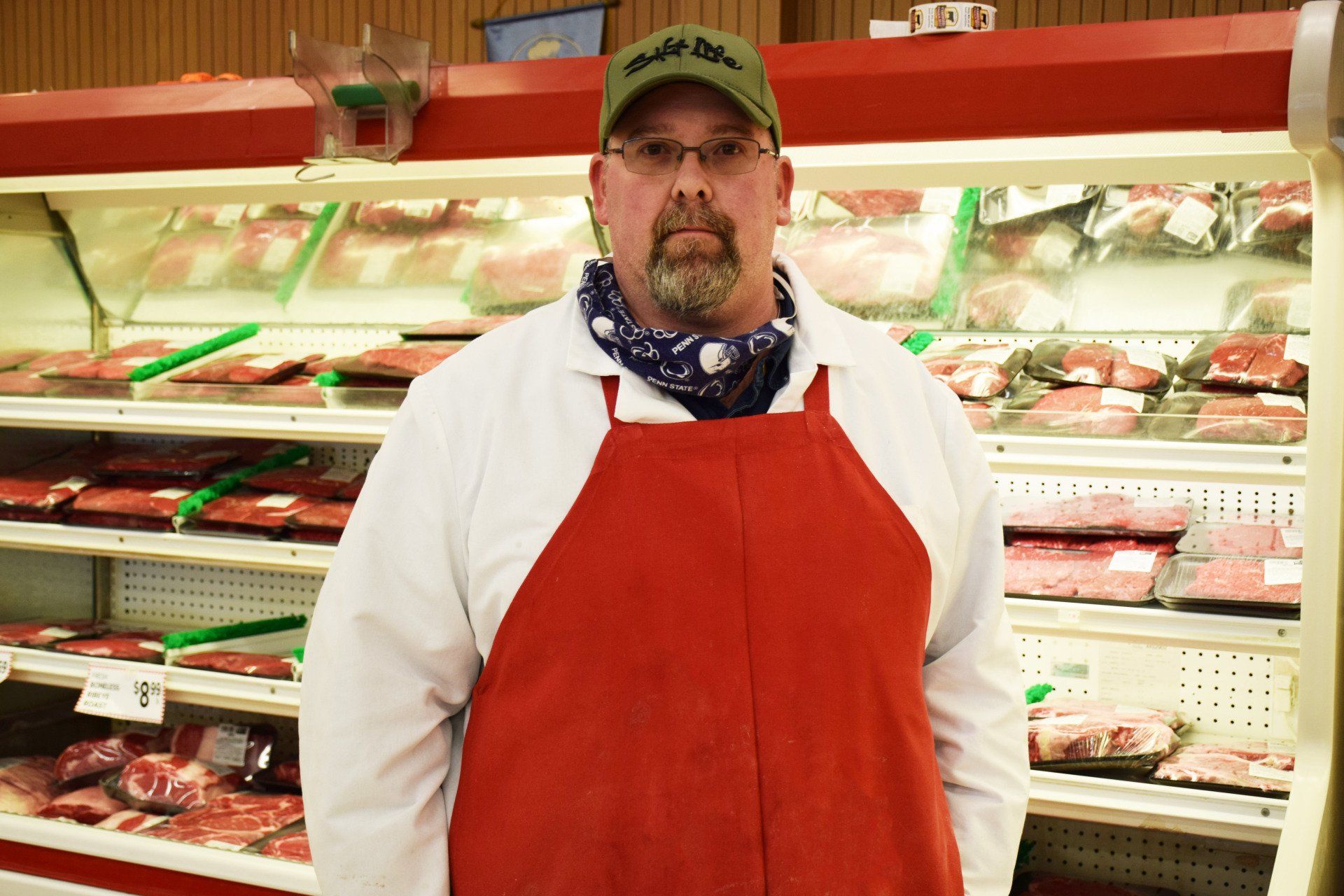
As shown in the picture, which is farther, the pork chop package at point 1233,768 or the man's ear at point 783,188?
the pork chop package at point 1233,768

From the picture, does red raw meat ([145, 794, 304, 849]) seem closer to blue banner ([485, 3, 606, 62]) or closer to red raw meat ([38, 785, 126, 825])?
red raw meat ([38, 785, 126, 825])

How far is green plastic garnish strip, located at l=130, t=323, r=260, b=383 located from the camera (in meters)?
3.01

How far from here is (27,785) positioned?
3.22 m

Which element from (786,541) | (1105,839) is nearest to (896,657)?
(786,541)

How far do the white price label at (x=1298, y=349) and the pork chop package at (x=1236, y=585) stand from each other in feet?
1.26

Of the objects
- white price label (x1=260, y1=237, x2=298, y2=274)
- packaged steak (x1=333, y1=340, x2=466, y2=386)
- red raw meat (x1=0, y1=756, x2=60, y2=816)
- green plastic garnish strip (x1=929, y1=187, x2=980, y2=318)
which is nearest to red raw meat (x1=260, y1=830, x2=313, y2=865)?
red raw meat (x1=0, y1=756, x2=60, y2=816)

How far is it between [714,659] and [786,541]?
0.17m

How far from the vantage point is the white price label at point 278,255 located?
3.40 meters

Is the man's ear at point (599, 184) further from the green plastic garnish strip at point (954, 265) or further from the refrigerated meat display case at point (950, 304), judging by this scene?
the green plastic garnish strip at point (954, 265)

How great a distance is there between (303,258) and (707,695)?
240 centimetres

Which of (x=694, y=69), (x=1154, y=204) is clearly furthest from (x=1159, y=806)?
(x=694, y=69)

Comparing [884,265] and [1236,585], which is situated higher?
[884,265]

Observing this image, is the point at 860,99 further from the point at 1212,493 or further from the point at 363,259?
the point at 363,259

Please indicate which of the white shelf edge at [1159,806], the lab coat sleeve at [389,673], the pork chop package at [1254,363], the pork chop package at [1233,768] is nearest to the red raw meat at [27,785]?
the lab coat sleeve at [389,673]
